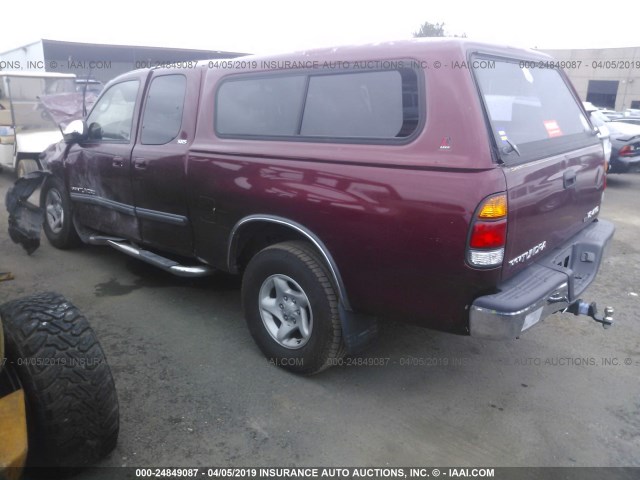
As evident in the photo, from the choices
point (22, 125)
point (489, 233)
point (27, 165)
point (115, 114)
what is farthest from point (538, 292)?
point (22, 125)

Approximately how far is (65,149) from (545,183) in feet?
14.6

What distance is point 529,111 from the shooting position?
10.5ft

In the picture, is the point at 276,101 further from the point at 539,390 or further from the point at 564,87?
the point at 539,390

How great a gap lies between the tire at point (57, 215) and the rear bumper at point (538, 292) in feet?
14.5

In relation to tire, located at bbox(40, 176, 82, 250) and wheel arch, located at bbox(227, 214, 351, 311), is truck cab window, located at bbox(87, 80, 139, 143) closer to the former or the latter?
tire, located at bbox(40, 176, 82, 250)

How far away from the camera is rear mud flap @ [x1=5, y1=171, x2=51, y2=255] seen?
5223 millimetres

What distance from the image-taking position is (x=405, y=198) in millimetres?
2588

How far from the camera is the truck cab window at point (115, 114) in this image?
4441 millimetres

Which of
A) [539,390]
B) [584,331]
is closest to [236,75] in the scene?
[539,390]

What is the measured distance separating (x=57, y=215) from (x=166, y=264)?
231cm

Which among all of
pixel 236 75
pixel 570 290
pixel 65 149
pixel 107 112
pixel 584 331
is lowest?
pixel 584 331

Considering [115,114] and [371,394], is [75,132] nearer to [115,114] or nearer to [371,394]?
[115,114]

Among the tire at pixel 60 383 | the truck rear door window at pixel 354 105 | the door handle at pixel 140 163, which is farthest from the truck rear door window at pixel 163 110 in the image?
the tire at pixel 60 383

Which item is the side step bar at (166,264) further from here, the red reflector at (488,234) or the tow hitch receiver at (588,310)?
the tow hitch receiver at (588,310)
